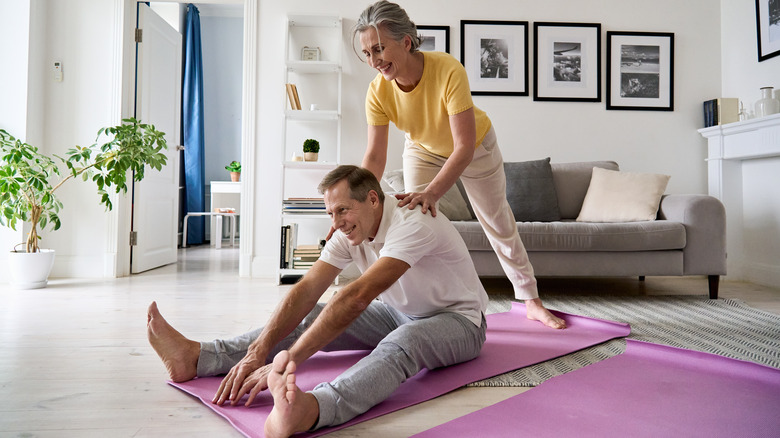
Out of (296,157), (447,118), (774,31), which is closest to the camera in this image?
(447,118)

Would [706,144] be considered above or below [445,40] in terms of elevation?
below

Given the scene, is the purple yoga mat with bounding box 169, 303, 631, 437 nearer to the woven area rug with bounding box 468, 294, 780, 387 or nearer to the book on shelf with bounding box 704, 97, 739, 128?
the woven area rug with bounding box 468, 294, 780, 387

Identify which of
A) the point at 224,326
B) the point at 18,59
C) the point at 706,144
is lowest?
the point at 224,326

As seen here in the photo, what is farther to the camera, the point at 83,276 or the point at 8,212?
the point at 83,276

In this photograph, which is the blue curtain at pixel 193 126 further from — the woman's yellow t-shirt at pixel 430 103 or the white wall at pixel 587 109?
the woman's yellow t-shirt at pixel 430 103

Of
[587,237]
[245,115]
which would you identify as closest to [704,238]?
[587,237]

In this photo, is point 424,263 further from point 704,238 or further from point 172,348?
point 704,238

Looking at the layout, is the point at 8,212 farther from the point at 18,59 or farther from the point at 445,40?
the point at 445,40

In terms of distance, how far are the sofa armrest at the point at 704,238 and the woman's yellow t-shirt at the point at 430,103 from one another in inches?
66.2

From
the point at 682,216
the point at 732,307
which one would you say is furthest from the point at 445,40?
the point at 732,307

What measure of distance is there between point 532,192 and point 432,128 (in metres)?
1.71

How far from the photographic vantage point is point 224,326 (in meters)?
2.14

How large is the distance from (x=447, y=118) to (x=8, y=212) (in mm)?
2821

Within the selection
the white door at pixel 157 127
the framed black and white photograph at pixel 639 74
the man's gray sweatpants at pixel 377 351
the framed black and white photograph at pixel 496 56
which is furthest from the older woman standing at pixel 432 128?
the white door at pixel 157 127
